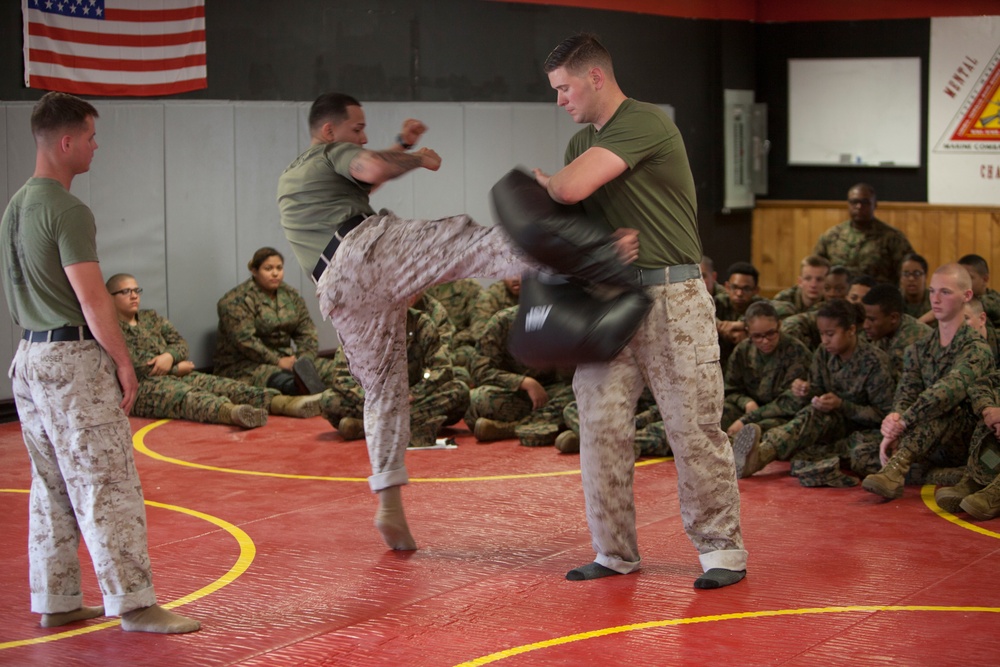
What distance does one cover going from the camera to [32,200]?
13.6ft

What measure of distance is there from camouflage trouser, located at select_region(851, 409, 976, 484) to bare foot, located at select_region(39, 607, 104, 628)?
379 centimetres

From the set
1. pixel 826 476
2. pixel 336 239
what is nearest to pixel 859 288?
pixel 826 476

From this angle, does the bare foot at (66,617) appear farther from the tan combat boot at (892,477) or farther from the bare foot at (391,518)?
the tan combat boot at (892,477)

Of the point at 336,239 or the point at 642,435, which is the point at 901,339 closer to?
the point at 642,435

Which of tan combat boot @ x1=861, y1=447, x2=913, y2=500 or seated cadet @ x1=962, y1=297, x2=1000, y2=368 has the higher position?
seated cadet @ x1=962, y1=297, x2=1000, y2=368

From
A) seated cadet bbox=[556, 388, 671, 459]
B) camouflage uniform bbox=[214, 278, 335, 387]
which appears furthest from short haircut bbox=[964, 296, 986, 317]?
camouflage uniform bbox=[214, 278, 335, 387]

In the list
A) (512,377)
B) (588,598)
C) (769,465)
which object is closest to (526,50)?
(512,377)

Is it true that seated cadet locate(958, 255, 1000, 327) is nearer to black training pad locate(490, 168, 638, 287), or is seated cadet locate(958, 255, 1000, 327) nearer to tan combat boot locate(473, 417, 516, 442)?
tan combat boot locate(473, 417, 516, 442)

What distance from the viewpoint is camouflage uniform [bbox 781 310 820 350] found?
7968 mm

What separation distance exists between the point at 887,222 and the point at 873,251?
274 centimetres

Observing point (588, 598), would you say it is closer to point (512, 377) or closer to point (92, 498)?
point (92, 498)

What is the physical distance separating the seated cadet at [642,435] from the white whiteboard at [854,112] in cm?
702

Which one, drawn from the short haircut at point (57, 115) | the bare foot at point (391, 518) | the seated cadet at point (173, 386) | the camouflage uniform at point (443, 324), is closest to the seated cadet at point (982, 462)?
the bare foot at point (391, 518)

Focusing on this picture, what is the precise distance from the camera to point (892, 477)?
6.06m
